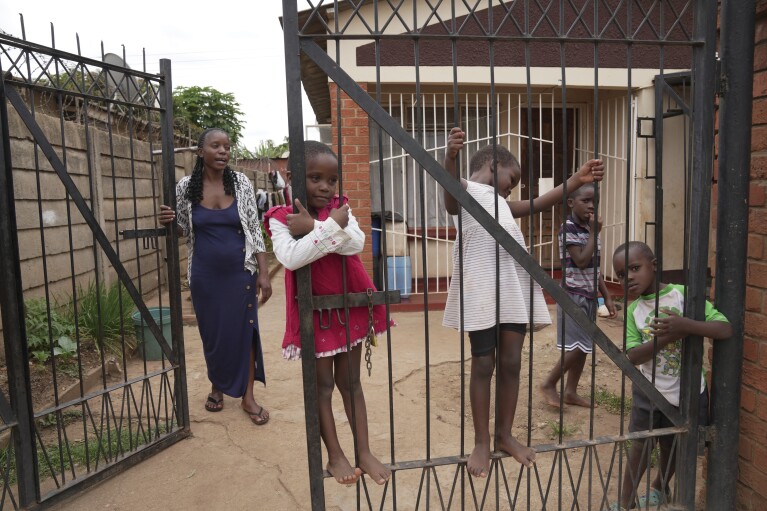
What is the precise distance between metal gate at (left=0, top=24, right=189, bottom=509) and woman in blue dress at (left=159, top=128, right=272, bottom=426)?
21cm

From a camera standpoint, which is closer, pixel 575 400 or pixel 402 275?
pixel 575 400

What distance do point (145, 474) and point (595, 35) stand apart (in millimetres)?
2933

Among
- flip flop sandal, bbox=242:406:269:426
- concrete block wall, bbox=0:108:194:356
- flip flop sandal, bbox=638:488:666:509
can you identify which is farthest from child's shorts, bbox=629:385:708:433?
concrete block wall, bbox=0:108:194:356

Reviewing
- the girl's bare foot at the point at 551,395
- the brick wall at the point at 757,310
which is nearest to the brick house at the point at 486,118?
the girl's bare foot at the point at 551,395

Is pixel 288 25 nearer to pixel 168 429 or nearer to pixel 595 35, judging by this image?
pixel 595 35

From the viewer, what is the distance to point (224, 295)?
355 centimetres

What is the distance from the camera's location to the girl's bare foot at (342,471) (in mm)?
2162

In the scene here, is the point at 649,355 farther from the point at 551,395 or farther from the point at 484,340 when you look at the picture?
the point at 551,395

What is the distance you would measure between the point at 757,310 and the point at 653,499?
948 mm

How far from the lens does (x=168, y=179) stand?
10.7 ft

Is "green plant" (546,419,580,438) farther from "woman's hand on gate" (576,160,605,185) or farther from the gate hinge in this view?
"woman's hand on gate" (576,160,605,185)

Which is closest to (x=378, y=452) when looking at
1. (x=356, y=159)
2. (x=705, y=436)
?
(x=705, y=436)

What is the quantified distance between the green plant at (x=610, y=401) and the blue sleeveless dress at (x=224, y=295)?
90.8 inches

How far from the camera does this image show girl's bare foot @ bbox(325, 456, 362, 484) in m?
2.16
